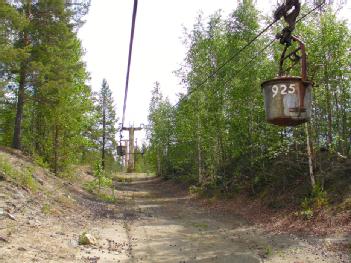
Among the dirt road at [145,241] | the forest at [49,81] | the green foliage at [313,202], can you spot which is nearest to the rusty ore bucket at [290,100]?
the dirt road at [145,241]

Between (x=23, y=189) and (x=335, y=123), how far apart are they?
1514 centimetres

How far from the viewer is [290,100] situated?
13.7 ft

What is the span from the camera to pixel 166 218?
1775 cm

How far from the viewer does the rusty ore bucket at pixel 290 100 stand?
13.7 ft

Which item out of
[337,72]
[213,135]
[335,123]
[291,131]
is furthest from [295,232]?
[213,135]

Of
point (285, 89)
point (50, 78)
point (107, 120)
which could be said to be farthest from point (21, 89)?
point (107, 120)

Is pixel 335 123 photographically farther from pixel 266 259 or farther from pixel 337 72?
pixel 266 259

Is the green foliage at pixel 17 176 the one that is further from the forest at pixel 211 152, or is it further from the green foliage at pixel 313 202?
the green foliage at pixel 313 202

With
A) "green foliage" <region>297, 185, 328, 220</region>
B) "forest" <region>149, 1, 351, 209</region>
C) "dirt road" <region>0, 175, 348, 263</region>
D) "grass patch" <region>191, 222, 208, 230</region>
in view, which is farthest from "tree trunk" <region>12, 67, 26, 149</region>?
"green foliage" <region>297, 185, 328, 220</region>

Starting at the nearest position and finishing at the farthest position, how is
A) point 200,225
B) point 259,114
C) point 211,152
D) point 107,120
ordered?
1. point 200,225
2. point 259,114
3. point 211,152
4. point 107,120

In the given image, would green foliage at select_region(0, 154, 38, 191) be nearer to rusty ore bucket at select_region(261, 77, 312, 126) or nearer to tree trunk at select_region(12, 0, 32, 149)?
tree trunk at select_region(12, 0, 32, 149)

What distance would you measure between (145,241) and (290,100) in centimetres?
914

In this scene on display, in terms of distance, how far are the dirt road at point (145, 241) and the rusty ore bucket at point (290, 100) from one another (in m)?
6.29

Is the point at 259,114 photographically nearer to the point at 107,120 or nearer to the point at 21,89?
the point at 21,89
